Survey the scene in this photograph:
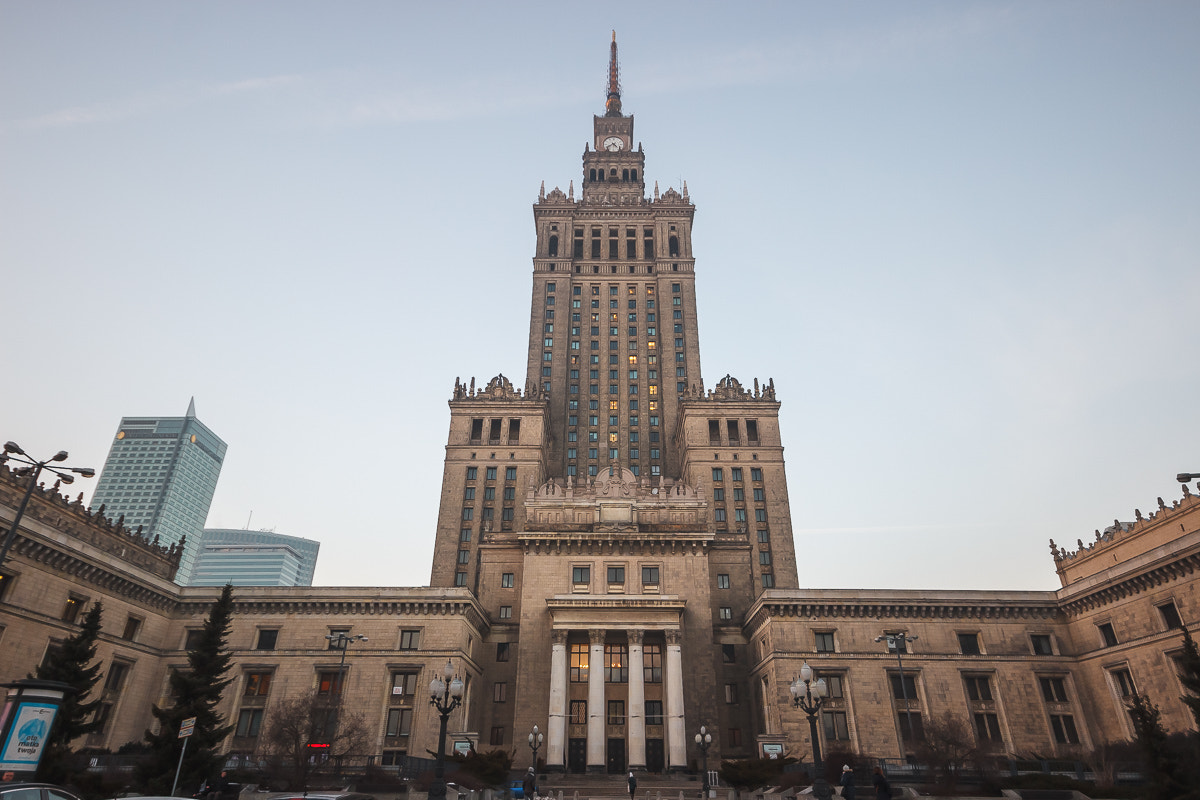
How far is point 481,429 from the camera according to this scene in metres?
87.2

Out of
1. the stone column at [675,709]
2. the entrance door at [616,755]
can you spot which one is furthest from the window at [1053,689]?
the entrance door at [616,755]

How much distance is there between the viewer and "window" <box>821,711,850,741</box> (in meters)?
51.8

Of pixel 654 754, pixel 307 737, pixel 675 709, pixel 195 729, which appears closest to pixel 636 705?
pixel 675 709

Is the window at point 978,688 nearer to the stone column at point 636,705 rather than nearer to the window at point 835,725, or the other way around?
the window at point 835,725

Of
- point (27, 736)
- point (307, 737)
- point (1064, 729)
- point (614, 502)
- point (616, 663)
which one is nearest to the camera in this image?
point (27, 736)

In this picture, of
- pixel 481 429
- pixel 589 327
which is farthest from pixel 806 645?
pixel 589 327

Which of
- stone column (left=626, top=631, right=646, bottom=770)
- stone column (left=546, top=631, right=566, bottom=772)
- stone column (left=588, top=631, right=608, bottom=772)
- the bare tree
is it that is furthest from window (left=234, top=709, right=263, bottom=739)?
stone column (left=626, top=631, right=646, bottom=770)

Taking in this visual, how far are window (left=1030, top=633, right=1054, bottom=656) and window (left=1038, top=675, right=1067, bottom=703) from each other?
188 cm

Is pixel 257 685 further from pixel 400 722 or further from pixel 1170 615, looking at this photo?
pixel 1170 615

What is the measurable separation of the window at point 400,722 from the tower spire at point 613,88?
390 ft

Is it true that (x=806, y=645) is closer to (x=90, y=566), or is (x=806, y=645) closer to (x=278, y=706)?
(x=278, y=706)

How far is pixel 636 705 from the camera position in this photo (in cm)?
5462

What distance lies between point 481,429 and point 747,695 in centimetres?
4331

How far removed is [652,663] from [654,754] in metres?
6.77
